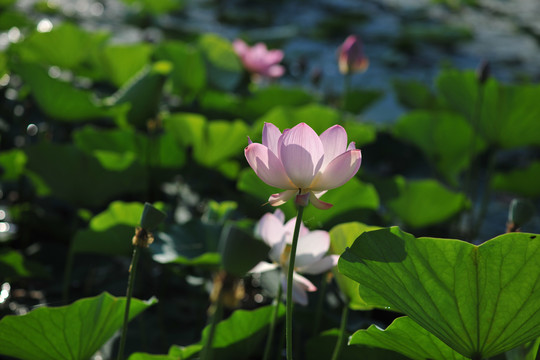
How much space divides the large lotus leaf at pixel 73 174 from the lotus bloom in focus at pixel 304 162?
0.67 m

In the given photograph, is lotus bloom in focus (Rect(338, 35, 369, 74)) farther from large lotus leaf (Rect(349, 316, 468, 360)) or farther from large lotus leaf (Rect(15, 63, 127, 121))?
large lotus leaf (Rect(349, 316, 468, 360))

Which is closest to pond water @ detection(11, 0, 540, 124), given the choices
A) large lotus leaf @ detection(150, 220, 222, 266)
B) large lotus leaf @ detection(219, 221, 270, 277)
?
large lotus leaf @ detection(150, 220, 222, 266)

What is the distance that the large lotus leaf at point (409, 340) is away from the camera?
69cm

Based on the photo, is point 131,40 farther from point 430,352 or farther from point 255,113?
point 430,352

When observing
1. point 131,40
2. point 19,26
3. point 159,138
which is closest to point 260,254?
point 159,138

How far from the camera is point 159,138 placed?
5.00ft

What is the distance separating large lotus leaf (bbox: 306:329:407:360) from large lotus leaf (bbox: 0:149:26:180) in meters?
0.72

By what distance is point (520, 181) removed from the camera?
178cm

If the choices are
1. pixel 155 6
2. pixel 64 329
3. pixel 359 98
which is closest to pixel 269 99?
pixel 359 98

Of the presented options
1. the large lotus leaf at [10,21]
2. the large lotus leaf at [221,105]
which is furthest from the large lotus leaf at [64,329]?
the large lotus leaf at [10,21]

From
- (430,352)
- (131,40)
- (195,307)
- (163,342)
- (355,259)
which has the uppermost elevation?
(355,259)

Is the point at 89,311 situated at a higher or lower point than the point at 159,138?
higher

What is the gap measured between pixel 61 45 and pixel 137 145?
641 mm

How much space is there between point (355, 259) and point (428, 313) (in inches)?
3.8
